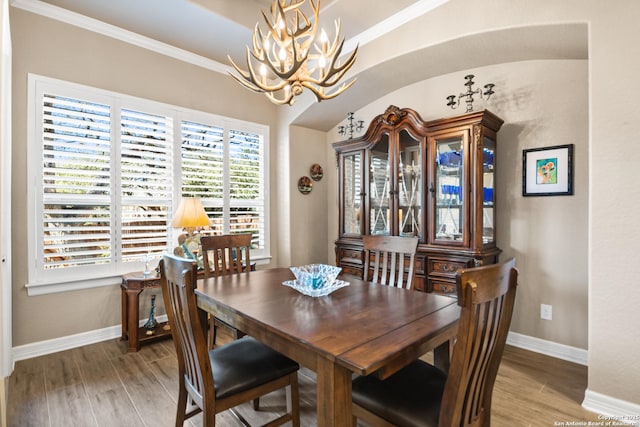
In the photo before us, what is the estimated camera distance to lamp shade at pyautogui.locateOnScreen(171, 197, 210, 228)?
3090 mm

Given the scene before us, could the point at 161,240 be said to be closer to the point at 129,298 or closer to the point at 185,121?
the point at 129,298

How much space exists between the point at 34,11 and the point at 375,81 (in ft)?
10.3

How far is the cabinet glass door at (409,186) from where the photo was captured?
3109 millimetres

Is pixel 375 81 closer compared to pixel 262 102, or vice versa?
pixel 375 81

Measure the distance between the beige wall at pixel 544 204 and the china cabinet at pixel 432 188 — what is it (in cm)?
19

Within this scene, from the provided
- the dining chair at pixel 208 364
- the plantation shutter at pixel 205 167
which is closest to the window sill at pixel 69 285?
the plantation shutter at pixel 205 167

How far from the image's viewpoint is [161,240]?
337cm

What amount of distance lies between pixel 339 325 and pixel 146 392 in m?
1.73

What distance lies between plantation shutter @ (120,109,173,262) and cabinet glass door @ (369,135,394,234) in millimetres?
2167

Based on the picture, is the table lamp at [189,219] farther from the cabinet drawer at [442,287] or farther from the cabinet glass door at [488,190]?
the cabinet glass door at [488,190]

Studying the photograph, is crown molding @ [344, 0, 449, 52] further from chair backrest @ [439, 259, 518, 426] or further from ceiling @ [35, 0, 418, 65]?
chair backrest @ [439, 259, 518, 426]

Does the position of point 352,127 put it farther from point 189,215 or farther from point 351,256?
point 189,215

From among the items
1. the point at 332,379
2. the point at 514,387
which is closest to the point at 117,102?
the point at 332,379

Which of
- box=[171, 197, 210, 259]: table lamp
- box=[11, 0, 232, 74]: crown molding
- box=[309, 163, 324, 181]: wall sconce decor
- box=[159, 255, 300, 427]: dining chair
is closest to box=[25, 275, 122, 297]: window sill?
box=[171, 197, 210, 259]: table lamp
